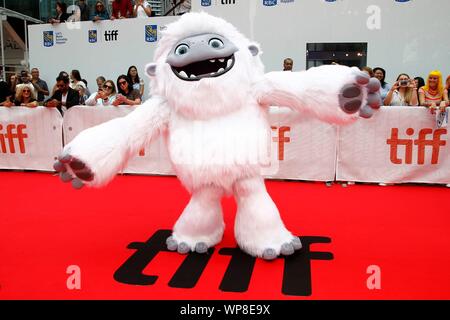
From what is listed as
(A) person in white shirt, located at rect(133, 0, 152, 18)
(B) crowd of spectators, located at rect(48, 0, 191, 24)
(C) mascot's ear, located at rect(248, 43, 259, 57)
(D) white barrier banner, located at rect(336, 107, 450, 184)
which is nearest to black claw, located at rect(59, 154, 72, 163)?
(C) mascot's ear, located at rect(248, 43, 259, 57)

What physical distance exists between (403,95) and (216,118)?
11.5 feet

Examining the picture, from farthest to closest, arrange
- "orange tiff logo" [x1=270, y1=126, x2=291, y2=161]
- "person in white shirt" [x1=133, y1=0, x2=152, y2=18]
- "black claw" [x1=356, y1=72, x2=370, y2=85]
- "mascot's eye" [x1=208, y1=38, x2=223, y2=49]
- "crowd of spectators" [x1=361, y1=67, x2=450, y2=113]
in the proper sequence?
"person in white shirt" [x1=133, y1=0, x2=152, y2=18] → "orange tiff logo" [x1=270, y1=126, x2=291, y2=161] → "crowd of spectators" [x1=361, y1=67, x2=450, y2=113] → "mascot's eye" [x1=208, y1=38, x2=223, y2=49] → "black claw" [x1=356, y1=72, x2=370, y2=85]

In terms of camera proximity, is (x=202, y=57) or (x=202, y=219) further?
(x=202, y=219)

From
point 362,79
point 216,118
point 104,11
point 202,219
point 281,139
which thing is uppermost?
point 104,11

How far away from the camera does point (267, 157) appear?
2531 millimetres

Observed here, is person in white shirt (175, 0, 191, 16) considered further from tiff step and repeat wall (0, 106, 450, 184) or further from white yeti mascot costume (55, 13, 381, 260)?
white yeti mascot costume (55, 13, 381, 260)

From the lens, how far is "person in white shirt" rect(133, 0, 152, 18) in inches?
318

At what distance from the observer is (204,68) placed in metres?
2.48

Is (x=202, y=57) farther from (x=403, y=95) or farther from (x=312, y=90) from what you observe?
(x=403, y=95)

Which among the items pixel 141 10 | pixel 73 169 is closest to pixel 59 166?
pixel 73 169

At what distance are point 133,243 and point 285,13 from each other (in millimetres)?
5297

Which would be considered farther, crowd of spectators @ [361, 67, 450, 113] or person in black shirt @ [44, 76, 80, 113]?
person in black shirt @ [44, 76, 80, 113]

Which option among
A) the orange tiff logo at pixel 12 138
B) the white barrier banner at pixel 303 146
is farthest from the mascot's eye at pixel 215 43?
the orange tiff logo at pixel 12 138

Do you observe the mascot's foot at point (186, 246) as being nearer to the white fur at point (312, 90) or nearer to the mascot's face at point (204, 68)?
the mascot's face at point (204, 68)
